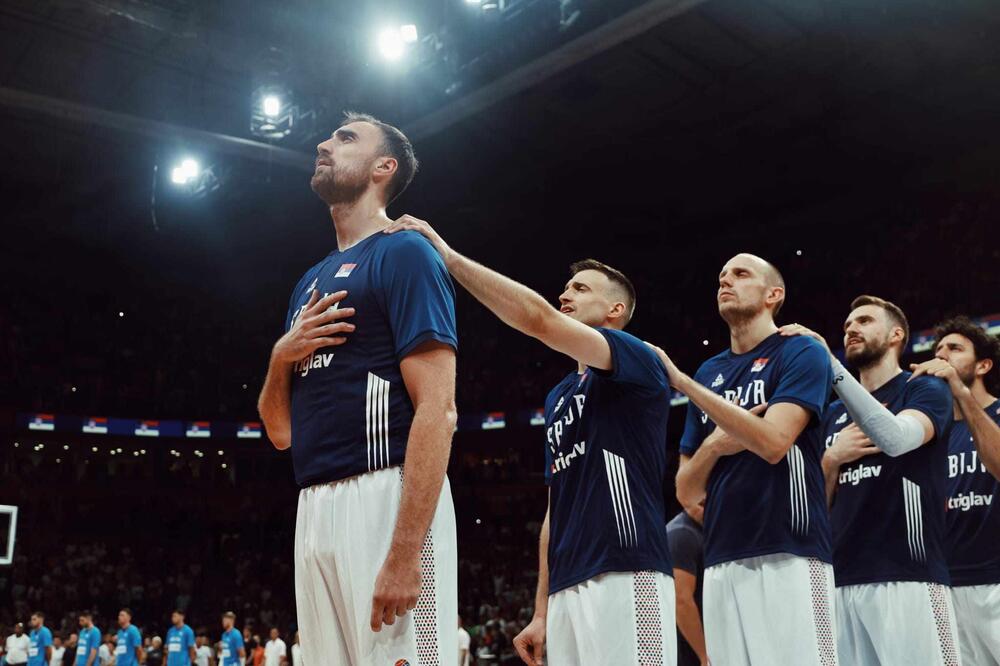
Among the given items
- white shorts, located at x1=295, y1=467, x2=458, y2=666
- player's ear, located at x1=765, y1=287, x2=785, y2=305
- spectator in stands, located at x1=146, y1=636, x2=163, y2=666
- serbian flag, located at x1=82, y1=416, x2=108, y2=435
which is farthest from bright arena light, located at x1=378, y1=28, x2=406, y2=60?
serbian flag, located at x1=82, y1=416, x2=108, y2=435

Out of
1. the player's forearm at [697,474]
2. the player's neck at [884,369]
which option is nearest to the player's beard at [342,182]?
the player's forearm at [697,474]

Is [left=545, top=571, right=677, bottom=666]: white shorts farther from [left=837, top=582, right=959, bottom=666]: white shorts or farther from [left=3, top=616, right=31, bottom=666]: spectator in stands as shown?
[left=3, top=616, right=31, bottom=666]: spectator in stands

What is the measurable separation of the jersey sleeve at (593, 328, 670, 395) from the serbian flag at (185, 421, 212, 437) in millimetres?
26182

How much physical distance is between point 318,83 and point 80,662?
11.5 meters

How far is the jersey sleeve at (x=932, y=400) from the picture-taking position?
200 inches

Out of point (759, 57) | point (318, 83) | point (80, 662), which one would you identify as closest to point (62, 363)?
point (80, 662)

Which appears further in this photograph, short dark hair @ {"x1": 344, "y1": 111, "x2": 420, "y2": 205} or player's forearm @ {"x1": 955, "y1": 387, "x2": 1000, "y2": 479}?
player's forearm @ {"x1": 955, "y1": 387, "x2": 1000, "y2": 479}

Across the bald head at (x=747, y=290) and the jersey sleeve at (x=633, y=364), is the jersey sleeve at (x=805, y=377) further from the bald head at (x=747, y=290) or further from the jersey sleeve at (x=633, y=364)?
the jersey sleeve at (x=633, y=364)

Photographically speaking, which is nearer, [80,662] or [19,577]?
[80,662]

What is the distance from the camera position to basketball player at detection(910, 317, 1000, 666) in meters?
5.52

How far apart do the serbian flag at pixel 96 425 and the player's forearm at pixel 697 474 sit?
25504 mm

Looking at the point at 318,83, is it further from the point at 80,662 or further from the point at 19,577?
the point at 19,577

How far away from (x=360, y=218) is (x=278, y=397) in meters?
0.66

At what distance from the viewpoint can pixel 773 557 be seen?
4.28m
